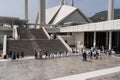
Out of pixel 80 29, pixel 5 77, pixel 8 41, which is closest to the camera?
pixel 5 77

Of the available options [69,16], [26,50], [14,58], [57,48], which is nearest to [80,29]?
[57,48]

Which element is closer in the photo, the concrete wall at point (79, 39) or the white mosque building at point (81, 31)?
the white mosque building at point (81, 31)

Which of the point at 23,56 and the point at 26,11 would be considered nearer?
the point at 23,56

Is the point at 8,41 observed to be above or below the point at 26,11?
below

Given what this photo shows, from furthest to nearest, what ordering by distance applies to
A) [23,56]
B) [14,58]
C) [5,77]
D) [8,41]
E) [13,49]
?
[8,41]
[13,49]
[23,56]
[14,58]
[5,77]

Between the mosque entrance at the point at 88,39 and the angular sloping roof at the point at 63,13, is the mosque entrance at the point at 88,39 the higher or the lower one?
the lower one

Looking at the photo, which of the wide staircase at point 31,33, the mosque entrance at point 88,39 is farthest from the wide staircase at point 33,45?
the mosque entrance at point 88,39

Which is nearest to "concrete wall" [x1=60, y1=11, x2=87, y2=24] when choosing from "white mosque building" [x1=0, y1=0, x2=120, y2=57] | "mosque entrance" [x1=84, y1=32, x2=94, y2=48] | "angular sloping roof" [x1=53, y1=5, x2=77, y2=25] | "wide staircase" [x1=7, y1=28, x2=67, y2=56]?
"white mosque building" [x1=0, y1=0, x2=120, y2=57]

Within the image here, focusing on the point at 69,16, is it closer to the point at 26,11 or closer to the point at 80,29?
the point at 26,11

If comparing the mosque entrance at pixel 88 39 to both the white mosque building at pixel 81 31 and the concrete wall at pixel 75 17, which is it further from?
the concrete wall at pixel 75 17

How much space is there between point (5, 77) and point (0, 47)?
18.5 meters

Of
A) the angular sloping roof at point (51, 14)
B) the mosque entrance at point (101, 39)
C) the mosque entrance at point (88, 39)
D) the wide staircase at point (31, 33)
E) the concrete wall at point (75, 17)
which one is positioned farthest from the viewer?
the angular sloping roof at point (51, 14)

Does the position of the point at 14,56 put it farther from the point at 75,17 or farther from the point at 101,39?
the point at 75,17

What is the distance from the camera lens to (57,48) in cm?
2802
